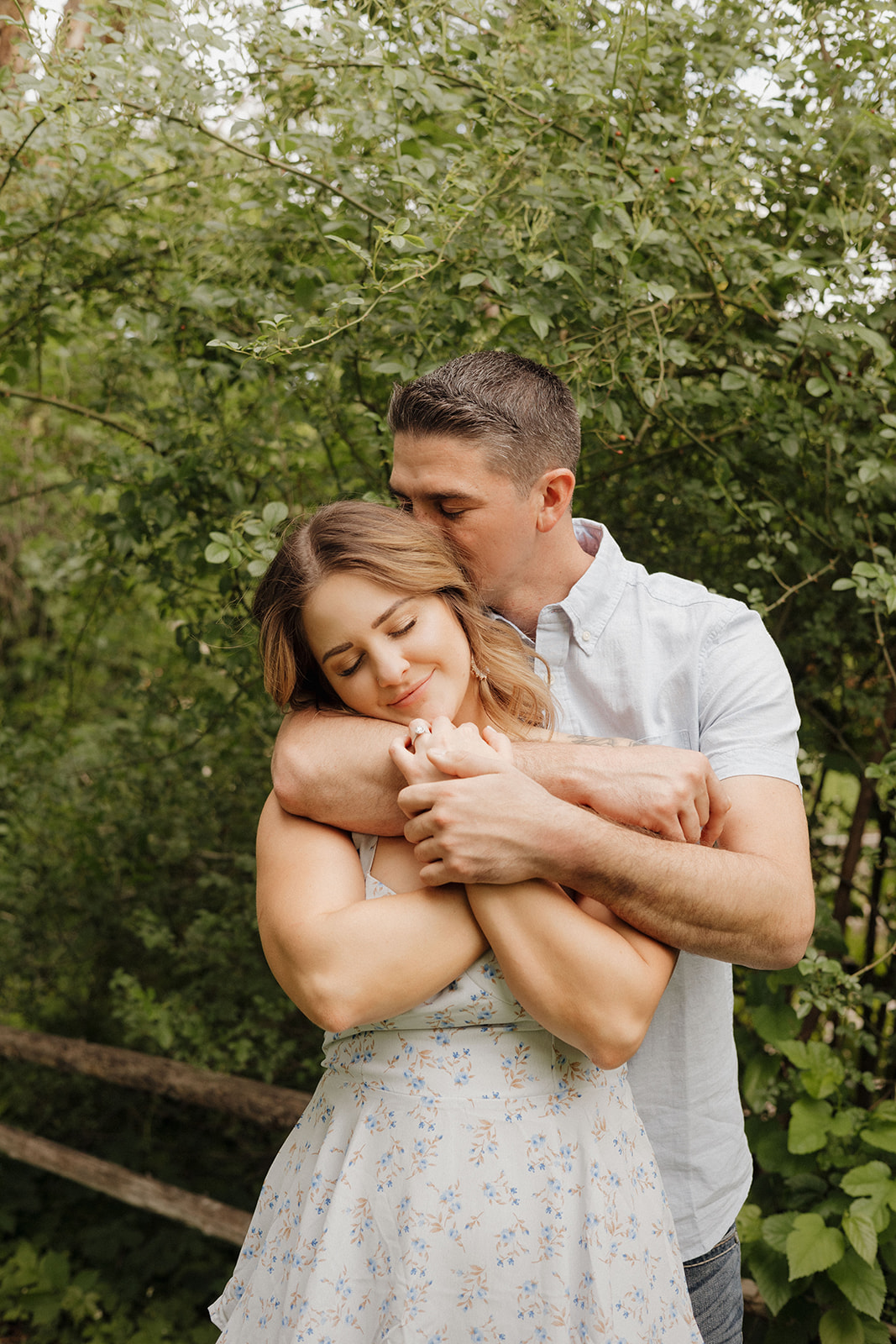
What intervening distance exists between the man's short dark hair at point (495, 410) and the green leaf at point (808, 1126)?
153 cm

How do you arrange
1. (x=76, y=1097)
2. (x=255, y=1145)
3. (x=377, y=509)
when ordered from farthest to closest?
(x=76, y=1097), (x=255, y=1145), (x=377, y=509)

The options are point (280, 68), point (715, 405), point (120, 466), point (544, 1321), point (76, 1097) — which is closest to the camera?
point (544, 1321)

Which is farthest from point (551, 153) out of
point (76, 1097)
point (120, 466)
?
point (76, 1097)

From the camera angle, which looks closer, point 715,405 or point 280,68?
point 280,68

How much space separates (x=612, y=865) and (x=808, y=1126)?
4.36ft

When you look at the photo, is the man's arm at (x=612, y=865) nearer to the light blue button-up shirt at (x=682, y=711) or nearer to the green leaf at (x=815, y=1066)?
the light blue button-up shirt at (x=682, y=711)

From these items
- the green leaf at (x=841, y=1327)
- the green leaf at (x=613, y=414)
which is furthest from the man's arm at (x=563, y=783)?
the green leaf at (x=841, y=1327)

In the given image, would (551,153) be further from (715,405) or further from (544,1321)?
(544,1321)

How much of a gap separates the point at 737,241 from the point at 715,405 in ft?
1.18

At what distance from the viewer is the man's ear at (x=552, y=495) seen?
175 centimetres

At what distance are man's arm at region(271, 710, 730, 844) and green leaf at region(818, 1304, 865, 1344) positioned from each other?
144cm

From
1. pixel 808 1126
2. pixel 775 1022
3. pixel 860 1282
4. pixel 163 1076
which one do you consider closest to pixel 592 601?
pixel 775 1022

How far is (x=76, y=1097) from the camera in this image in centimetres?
394

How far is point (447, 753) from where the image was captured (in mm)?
1324
